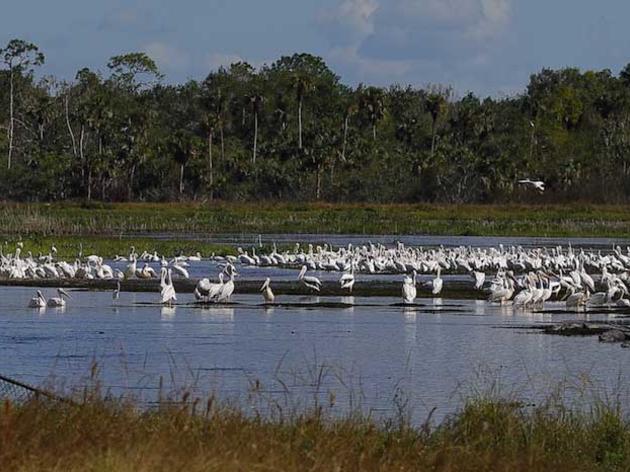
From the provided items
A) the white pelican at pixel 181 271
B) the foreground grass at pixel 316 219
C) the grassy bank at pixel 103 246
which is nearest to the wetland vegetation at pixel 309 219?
the foreground grass at pixel 316 219

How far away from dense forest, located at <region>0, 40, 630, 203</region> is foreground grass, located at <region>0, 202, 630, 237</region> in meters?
5.98

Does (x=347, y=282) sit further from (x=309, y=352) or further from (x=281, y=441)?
(x=281, y=441)

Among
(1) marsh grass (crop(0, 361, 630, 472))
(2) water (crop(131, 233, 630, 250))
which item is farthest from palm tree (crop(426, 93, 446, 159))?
(1) marsh grass (crop(0, 361, 630, 472))

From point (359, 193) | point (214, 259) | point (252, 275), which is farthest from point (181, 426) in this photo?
point (359, 193)

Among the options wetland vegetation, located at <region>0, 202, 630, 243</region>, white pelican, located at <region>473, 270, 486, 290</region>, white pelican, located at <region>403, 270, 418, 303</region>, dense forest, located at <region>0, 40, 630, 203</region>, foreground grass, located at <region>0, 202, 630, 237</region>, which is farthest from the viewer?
dense forest, located at <region>0, 40, 630, 203</region>

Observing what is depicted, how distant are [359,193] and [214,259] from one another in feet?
153

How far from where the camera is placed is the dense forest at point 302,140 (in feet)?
295

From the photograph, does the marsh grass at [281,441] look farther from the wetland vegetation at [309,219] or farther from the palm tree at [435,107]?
the palm tree at [435,107]

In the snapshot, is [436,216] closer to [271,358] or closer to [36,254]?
[36,254]

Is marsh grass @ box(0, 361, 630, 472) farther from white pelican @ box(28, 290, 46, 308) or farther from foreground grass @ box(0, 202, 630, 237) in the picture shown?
foreground grass @ box(0, 202, 630, 237)

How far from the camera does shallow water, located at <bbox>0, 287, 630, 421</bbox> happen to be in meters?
17.1

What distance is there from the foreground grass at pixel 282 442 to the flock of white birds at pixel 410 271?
17.9 meters

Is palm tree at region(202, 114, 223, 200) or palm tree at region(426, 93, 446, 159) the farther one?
palm tree at region(426, 93, 446, 159)

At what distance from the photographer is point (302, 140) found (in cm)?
9794
